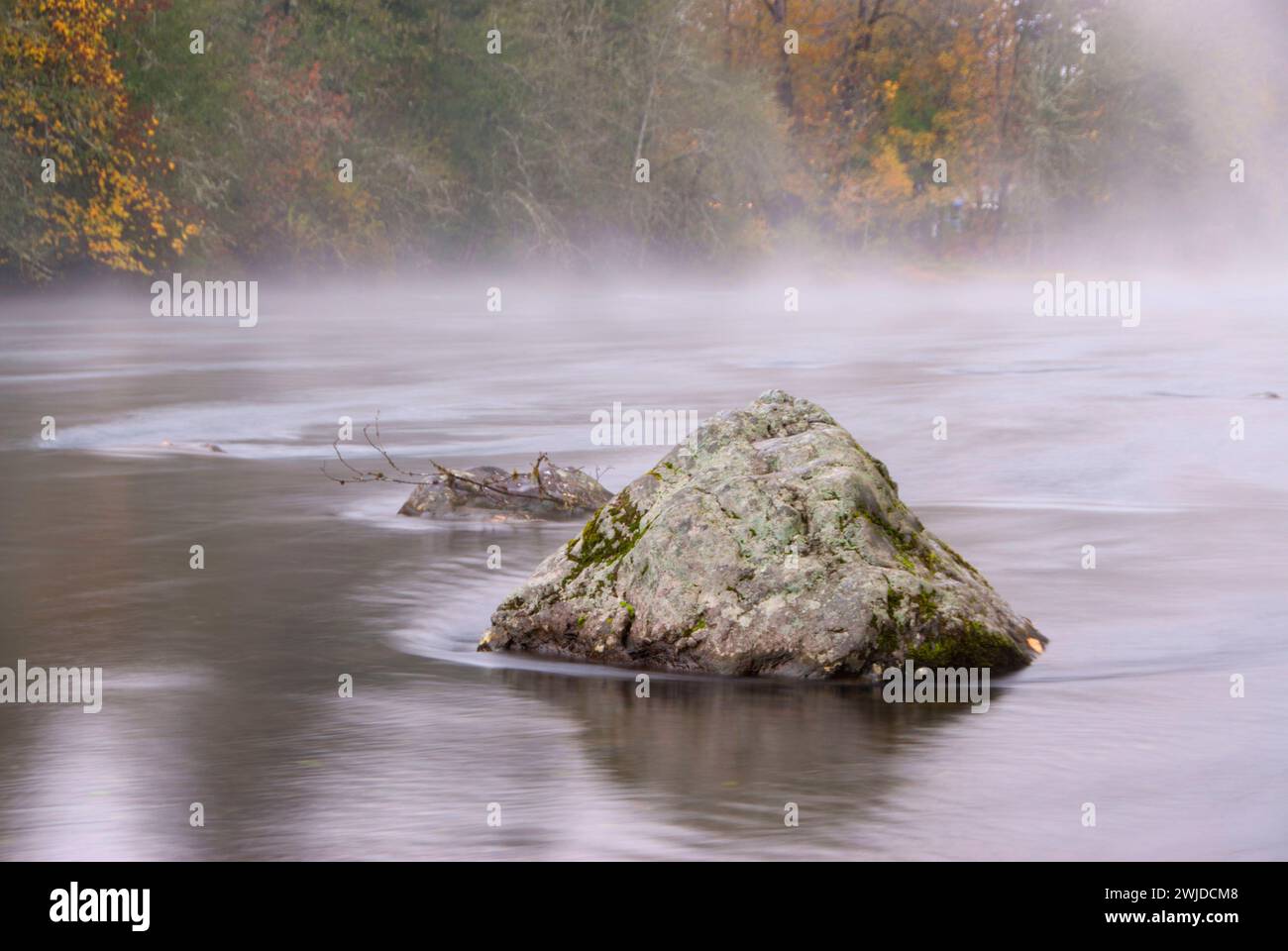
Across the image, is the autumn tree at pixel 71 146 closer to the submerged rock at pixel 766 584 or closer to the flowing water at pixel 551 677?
the flowing water at pixel 551 677

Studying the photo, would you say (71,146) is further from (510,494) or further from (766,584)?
(766,584)

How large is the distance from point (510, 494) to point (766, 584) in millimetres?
4086

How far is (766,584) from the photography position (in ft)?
22.6

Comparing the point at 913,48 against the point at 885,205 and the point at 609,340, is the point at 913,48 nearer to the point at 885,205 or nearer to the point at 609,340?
the point at 885,205

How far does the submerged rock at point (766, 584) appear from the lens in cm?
679

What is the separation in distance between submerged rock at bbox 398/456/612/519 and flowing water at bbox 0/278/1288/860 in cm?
29

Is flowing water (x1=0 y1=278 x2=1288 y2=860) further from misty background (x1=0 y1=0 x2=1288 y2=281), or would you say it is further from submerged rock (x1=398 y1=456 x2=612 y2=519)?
misty background (x1=0 y1=0 x2=1288 y2=281)

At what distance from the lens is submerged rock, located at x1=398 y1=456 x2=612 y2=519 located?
10.7 meters

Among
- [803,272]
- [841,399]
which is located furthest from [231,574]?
[803,272]

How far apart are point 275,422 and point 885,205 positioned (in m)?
55.0

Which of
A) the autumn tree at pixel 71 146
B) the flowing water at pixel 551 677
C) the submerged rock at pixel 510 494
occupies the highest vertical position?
the autumn tree at pixel 71 146

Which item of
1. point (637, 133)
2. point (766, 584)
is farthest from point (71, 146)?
point (766, 584)

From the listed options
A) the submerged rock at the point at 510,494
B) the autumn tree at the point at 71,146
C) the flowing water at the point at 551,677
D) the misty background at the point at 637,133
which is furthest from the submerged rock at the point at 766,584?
the misty background at the point at 637,133

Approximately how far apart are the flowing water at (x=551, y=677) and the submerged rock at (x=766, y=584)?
0.53 feet
